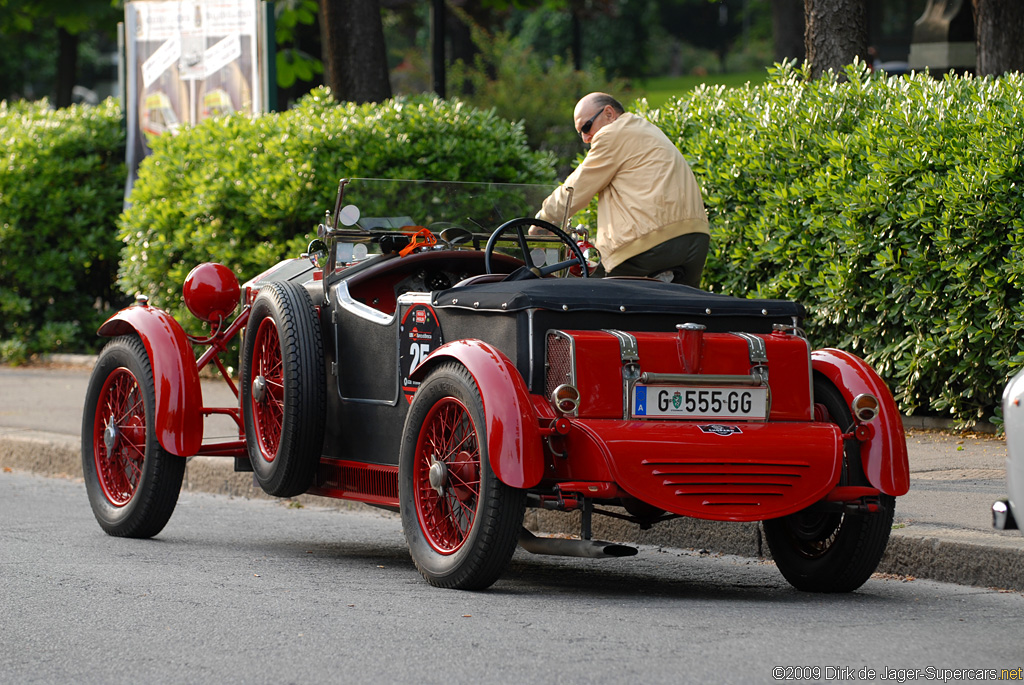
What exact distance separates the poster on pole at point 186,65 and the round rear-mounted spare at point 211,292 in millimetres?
6384

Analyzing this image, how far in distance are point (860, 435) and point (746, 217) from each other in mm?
4000

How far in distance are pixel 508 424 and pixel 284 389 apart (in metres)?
1.55

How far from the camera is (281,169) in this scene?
37.0ft

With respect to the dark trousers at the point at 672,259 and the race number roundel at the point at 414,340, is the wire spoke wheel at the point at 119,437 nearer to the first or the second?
the race number roundel at the point at 414,340

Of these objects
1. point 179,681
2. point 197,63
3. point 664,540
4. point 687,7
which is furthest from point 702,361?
point 687,7

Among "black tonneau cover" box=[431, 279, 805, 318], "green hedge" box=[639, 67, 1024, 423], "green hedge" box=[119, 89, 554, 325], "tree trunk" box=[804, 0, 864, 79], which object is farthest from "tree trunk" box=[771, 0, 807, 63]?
"black tonneau cover" box=[431, 279, 805, 318]

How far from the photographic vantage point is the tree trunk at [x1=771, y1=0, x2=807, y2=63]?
3028 cm

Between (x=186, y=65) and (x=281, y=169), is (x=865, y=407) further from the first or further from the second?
(x=186, y=65)

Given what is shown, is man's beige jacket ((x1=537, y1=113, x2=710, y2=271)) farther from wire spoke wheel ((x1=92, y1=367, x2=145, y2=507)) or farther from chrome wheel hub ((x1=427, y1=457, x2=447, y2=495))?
wire spoke wheel ((x1=92, y1=367, x2=145, y2=507))

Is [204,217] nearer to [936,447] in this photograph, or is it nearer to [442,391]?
[936,447]

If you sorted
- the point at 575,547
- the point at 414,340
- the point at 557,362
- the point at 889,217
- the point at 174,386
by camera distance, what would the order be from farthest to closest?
the point at 889,217 < the point at 174,386 < the point at 414,340 < the point at 557,362 < the point at 575,547

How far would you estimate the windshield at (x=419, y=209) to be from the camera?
255 inches

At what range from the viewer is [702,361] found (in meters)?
5.14

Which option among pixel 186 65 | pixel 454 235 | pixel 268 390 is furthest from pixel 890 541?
pixel 186 65
